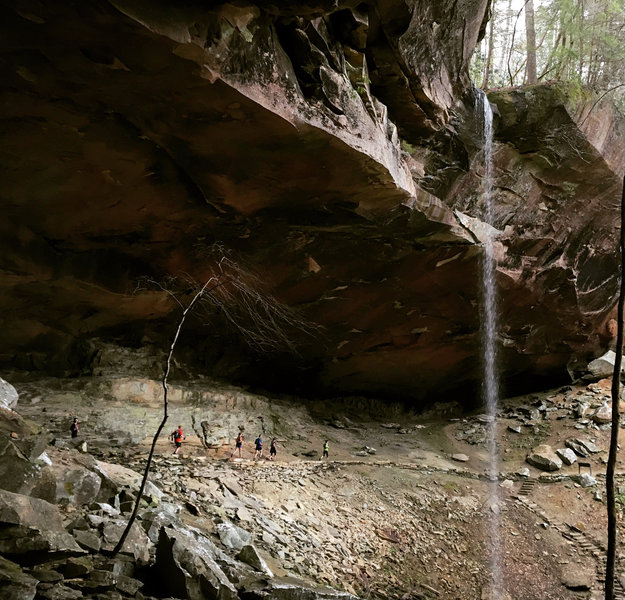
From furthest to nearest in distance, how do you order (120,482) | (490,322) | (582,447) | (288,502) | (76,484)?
(490,322)
(582,447)
(288,502)
(120,482)
(76,484)

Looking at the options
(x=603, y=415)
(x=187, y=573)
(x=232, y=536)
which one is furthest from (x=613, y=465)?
(x=603, y=415)

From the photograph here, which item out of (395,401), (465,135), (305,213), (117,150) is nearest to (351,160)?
(305,213)

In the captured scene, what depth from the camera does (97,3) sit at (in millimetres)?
4344

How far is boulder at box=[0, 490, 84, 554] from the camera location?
4059 mm

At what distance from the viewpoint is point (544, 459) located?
13.7m

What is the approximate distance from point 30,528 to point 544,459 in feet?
45.3

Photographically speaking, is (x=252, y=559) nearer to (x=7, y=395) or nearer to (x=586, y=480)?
(x=7, y=395)

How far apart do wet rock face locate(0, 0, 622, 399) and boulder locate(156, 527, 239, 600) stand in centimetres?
528

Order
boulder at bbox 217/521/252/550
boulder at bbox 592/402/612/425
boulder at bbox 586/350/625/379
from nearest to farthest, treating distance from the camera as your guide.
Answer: boulder at bbox 217/521/252/550, boulder at bbox 592/402/612/425, boulder at bbox 586/350/625/379

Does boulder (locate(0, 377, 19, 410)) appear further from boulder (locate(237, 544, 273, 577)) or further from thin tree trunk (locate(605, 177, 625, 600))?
thin tree trunk (locate(605, 177, 625, 600))

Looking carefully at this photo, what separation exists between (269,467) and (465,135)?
9.57 meters

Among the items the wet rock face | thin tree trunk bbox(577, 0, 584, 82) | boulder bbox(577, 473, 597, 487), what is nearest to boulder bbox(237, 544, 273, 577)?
the wet rock face

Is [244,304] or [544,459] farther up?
[244,304]

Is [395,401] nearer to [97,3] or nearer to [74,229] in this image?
[74,229]
